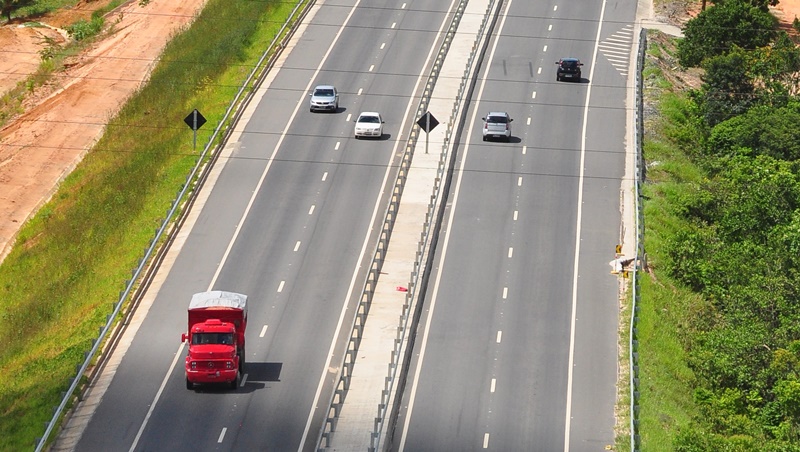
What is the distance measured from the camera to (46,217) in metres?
82.1

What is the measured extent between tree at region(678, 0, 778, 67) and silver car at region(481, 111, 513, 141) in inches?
924

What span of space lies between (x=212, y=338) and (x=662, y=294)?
77.4 ft

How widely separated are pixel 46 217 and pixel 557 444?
4213 cm

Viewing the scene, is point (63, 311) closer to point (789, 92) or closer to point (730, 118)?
point (730, 118)

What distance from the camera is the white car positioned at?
264ft

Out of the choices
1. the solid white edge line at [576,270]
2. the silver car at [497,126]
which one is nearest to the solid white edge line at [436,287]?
the silver car at [497,126]

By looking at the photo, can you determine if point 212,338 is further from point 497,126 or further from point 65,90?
point 65,90

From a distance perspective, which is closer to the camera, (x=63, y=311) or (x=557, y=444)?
(x=557, y=444)

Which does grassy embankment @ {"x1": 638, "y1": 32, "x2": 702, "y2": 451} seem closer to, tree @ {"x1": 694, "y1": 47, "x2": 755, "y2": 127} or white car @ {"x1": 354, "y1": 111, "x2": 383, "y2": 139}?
tree @ {"x1": 694, "y1": 47, "x2": 755, "y2": 127}

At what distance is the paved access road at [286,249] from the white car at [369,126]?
48 cm

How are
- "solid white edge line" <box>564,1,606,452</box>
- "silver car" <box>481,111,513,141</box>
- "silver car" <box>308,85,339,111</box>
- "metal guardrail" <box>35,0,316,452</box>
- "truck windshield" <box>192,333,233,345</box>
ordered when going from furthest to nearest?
"silver car" <box>308,85,339,111</box> < "silver car" <box>481,111,513,141</box> < "metal guardrail" <box>35,0,316,452</box> < "solid white edge line" <box>564,1,606,452</box> < "truck windshield" <box>192,333,233,345</box>

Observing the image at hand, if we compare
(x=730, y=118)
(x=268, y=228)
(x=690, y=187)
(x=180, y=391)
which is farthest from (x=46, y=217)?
(x=730, y=118)

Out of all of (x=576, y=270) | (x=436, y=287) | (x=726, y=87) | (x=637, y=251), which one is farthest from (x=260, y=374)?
(x=726, y=87)

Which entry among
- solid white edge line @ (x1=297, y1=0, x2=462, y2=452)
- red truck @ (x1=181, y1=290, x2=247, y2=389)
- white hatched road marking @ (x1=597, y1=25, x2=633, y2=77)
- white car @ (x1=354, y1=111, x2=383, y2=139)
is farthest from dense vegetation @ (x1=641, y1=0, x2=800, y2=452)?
white car @ (x1=354, y1=111, x2=383, y2=139)
